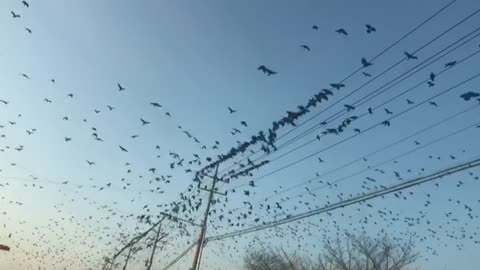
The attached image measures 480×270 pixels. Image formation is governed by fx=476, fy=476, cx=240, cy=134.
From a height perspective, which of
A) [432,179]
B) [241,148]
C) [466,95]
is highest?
[241,148]

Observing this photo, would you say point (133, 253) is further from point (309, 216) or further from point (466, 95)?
point (466, 95)

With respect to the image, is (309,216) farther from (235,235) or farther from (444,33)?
(444,33)

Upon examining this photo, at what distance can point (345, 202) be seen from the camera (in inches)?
683

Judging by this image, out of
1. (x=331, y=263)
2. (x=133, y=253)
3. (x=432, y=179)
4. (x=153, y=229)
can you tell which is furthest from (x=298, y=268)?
(x=432, y=179)

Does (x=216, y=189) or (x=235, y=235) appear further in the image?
(x=216, y=189)

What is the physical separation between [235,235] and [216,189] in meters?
5.01

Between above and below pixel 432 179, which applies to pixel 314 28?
above

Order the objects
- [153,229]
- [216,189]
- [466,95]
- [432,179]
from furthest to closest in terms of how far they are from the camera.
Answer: [153,229]
[216,189]
[432,179]
[466,95]

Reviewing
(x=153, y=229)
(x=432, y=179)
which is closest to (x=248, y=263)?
(x=153, y=229)

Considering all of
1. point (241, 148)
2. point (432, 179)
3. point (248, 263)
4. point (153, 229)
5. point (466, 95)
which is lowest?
point (432, 179)

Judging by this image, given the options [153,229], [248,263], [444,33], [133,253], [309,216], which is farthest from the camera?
[248,263]

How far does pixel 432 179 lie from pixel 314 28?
582cm

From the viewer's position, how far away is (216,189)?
31828mm

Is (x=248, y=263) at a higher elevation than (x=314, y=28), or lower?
higher
